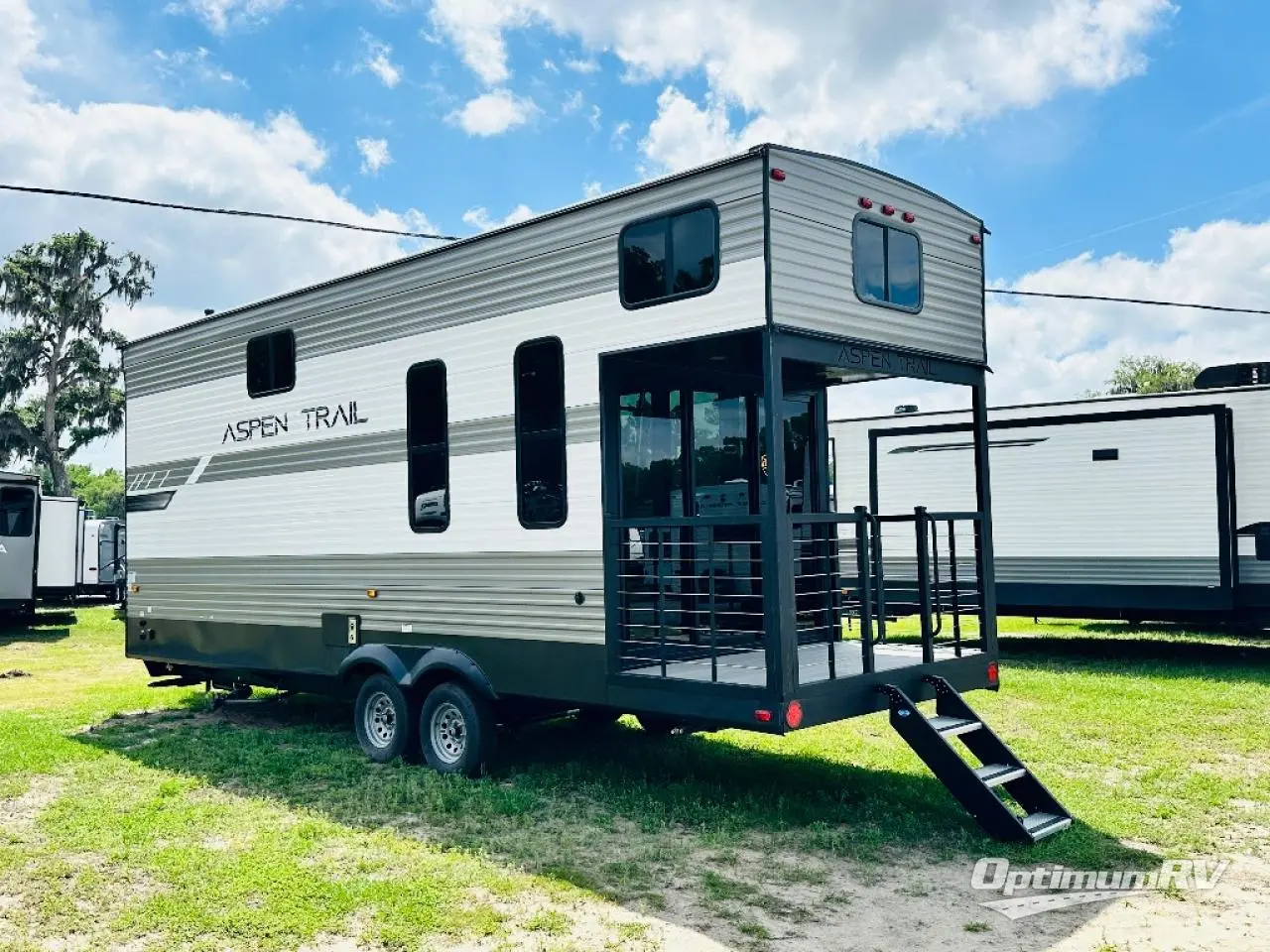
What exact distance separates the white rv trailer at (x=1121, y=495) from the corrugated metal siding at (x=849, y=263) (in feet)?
16.8

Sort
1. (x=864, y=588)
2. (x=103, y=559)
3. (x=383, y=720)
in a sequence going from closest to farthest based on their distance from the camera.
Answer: (x=864, y=588) < (x=383, y=720) < (x=103, y=559)

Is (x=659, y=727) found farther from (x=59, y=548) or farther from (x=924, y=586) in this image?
(x=59, y=548)

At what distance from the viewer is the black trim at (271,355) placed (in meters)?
8.76

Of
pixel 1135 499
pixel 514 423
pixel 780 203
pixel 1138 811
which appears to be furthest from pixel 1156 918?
pixel 1135 499

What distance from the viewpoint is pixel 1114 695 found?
10742mm

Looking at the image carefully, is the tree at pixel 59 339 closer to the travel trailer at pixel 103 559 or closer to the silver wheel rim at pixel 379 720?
the travel trailer at pixel 103 559

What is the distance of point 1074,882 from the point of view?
5438 millimetres

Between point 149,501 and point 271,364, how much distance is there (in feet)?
7.28

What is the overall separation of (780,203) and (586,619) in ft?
8.60

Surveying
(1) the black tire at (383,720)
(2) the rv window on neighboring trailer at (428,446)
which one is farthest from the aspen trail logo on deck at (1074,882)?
(2) the rv window on neighboring trailer at (428,446)

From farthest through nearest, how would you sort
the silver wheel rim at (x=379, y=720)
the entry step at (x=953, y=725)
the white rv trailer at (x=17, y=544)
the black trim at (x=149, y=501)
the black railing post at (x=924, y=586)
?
the white rv trailer at (x=17, y=544)
the black trim at (x=149, y=501)
the silver wheel rim at (x=379, y=720)
the black railing post at (x=924, y=586)
the entry step at (x=953, y=725)

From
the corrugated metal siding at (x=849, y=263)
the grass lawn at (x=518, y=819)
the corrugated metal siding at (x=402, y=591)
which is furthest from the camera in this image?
the corrugated metal siding at (x=402, y=591)

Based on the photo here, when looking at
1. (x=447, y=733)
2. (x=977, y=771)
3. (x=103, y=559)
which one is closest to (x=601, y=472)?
(x=447, y=733)

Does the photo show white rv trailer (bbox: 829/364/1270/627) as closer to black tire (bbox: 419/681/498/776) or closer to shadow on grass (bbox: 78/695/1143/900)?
shadow on grass (bbox: 78/695/1143/900)
